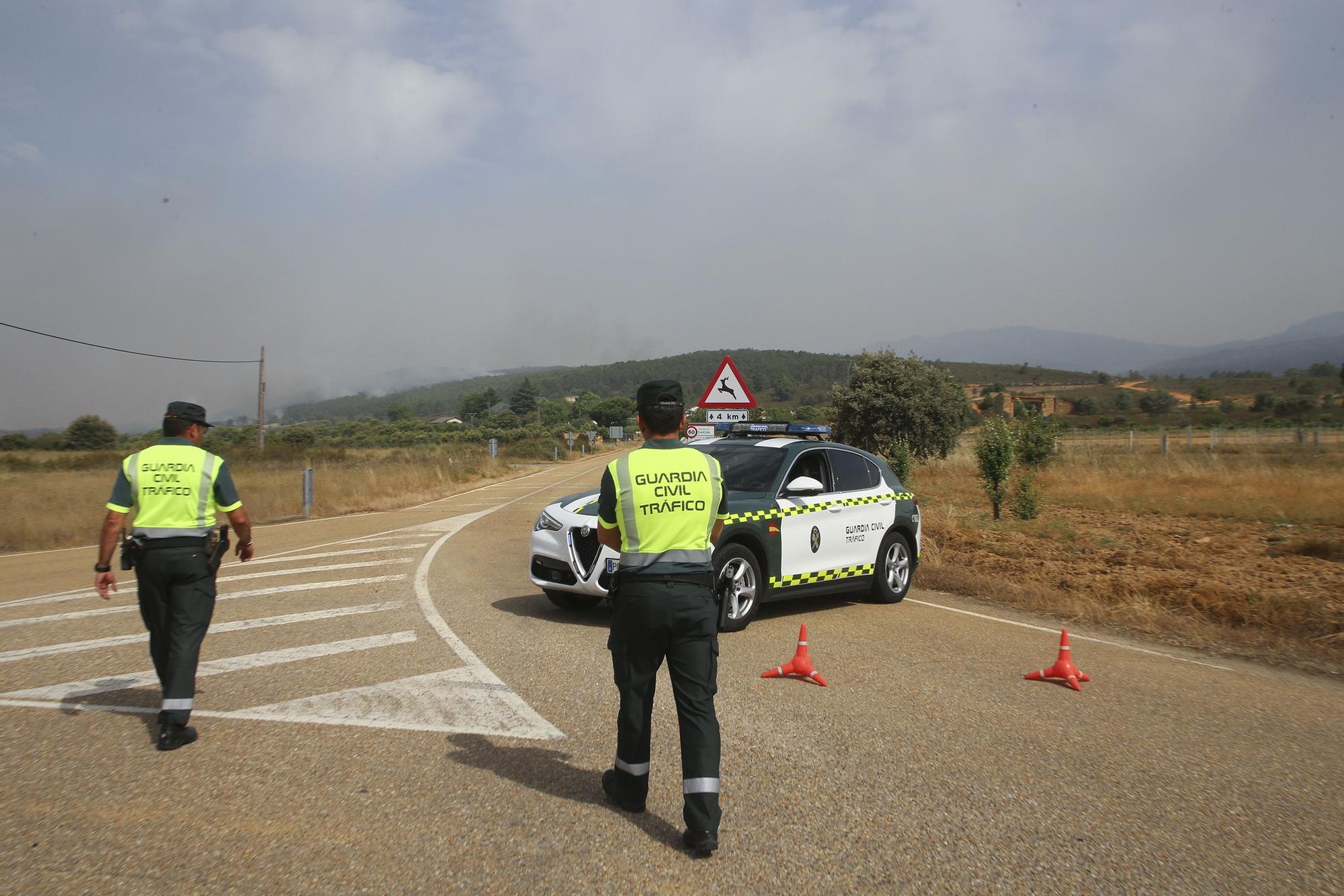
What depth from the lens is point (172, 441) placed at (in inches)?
214

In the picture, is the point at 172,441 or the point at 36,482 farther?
the point at 36,482

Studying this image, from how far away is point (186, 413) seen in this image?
5480 mm

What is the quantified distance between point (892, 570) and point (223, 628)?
6694 millimetres

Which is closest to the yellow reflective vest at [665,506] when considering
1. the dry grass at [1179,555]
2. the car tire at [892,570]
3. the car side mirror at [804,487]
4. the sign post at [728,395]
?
the car side mirror at [804,487]

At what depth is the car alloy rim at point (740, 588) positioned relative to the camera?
27.0 feet

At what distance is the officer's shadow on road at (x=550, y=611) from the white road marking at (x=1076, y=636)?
3.72m

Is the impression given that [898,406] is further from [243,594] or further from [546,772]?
[546,772]

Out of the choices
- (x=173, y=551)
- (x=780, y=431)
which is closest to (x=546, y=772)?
(x=173, y=551)

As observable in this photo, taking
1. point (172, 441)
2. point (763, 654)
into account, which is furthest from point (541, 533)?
point (172, 441)

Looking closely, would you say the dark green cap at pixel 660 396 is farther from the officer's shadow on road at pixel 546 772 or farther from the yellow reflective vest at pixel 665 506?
the officer's shadow on road at pixel 546 772

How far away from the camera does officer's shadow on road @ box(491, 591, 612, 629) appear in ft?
28.2

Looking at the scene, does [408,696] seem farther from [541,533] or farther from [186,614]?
[541,533]

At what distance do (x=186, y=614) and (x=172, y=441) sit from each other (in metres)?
1.02

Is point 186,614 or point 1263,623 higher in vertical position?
point 186,614
